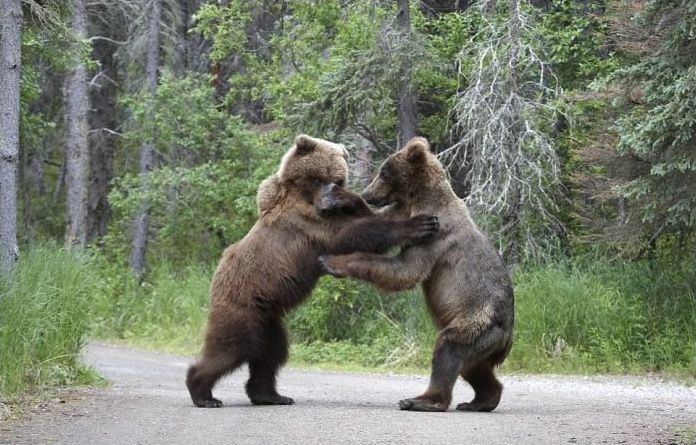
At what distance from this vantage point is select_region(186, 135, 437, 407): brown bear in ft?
32.6

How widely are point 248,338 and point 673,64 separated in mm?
7961

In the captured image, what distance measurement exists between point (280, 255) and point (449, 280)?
61.7 inches

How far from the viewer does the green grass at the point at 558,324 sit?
16.0 metres

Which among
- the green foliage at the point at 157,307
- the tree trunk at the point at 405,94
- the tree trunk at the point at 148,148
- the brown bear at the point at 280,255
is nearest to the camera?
the brown bear at the point at 280,255

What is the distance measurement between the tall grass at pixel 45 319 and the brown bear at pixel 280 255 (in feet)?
7.07

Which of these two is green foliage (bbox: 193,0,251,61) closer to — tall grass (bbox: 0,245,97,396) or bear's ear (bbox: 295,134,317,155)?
tall grass (bbox: 0,245,97,396)

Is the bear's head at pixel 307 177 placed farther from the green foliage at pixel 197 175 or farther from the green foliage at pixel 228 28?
the green foliage at pixel 228 28

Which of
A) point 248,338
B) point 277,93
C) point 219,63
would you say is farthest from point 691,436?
point 219,63

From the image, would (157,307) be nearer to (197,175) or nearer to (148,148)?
(197,175)

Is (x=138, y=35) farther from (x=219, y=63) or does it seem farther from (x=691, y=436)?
(x=691, y=436)

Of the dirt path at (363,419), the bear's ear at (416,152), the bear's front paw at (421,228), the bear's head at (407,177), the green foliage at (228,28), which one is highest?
the green foliage at (228,28)

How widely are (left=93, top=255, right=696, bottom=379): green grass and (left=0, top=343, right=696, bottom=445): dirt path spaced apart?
206cm

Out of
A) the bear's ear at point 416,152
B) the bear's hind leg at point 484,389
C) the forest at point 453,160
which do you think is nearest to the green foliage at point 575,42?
the forest at point 453,160

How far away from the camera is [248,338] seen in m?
9.96
